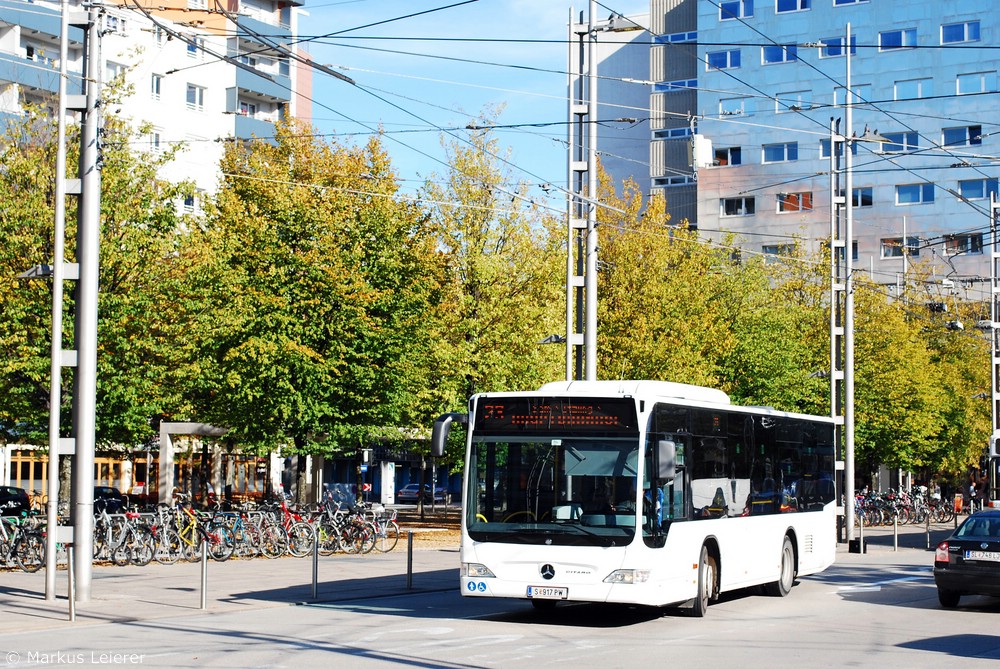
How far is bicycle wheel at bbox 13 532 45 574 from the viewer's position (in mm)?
23703

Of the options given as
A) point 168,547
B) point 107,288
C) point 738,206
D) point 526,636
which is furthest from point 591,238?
point 738,206

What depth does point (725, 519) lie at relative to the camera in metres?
18.6

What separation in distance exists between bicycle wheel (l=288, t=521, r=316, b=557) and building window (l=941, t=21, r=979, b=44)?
2289 inches

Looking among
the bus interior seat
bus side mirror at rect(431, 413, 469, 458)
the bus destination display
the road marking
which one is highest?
the bus destination display

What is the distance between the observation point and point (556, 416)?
1673cm

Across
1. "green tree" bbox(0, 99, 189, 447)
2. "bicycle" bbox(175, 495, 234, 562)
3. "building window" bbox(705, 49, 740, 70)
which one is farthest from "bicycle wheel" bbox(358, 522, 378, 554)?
"building window" bbox(705, 49, 740, 70)

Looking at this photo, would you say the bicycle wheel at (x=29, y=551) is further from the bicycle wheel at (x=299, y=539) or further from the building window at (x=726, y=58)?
the building window at (x=726, y=58)

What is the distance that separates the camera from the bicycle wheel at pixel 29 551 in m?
23.7

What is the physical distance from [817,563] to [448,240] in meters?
19.6

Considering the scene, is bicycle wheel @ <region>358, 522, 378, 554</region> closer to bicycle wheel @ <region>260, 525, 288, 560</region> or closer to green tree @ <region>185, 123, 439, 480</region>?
bicycle wheel @ <region>260, 525, 288, 560</region>

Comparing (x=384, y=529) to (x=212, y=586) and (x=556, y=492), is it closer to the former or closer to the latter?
(x=212, y=586)

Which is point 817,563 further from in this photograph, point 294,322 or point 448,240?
point 448,240

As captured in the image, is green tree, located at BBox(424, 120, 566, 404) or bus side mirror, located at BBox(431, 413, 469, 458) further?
green tree, located at BBox(424, 120, 566, 404)

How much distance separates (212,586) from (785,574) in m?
8.62
